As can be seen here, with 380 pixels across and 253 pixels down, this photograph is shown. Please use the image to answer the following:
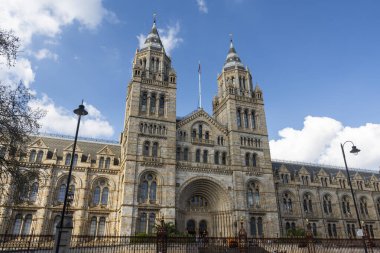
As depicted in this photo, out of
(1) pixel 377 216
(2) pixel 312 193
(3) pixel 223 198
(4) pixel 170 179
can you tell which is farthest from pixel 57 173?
(1) pixel 377 216

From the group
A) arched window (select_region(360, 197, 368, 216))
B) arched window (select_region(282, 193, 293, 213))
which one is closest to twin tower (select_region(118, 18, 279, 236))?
arched window (select_region(282, 193, 293, 213))

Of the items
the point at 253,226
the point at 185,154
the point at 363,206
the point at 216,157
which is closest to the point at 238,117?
the point at 216,157

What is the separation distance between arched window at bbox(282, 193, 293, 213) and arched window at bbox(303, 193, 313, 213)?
2712 mm

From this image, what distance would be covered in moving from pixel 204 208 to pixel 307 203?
814 inches

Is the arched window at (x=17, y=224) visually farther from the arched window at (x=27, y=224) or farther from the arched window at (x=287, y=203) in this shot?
the arched window at (x=287, y=203)

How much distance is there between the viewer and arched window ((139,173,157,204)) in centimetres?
3750

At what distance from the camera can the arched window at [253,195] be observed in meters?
42.3

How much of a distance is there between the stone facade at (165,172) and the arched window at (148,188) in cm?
12

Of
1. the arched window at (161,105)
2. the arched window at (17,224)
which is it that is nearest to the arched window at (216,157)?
the arched window at (161,105)

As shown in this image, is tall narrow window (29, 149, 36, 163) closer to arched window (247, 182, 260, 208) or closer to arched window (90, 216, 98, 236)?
arched window (90, 216, 98, 236)

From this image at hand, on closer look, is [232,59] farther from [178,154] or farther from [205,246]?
[205,246]

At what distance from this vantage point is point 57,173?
1577 inches

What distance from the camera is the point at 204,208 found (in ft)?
140

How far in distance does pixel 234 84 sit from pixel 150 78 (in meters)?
14.2
